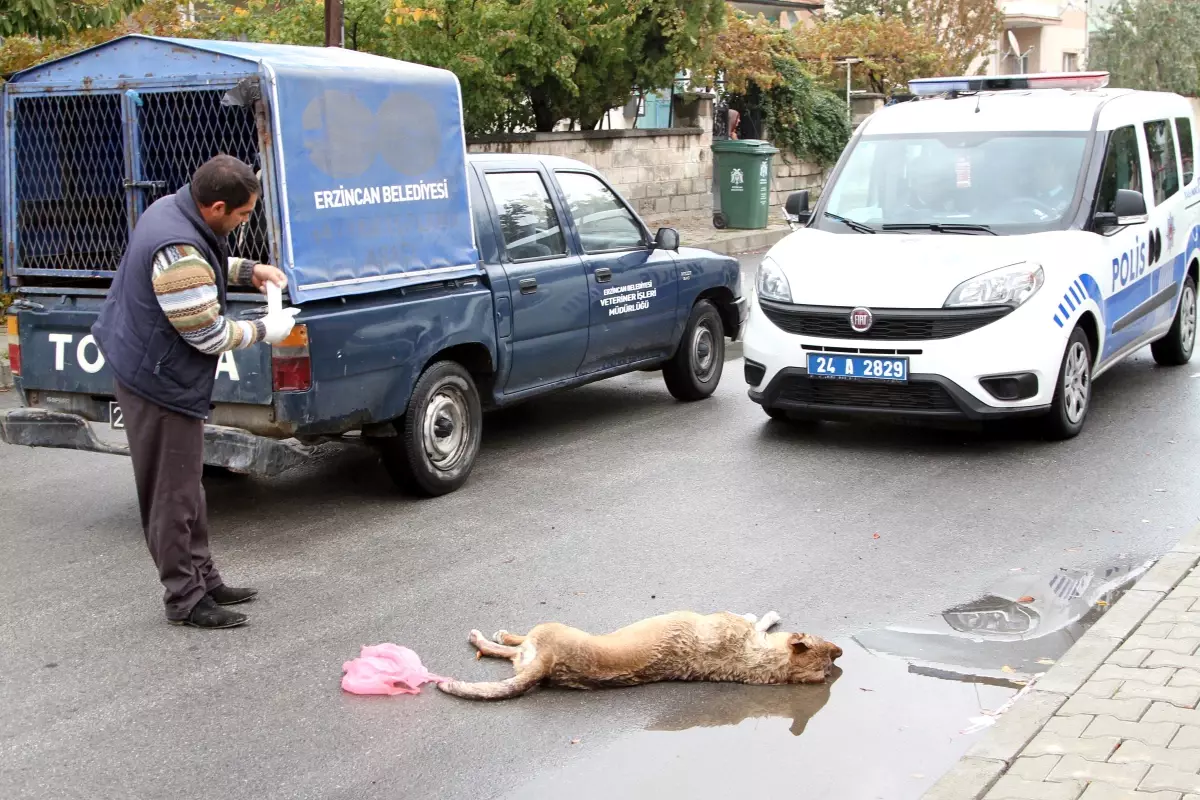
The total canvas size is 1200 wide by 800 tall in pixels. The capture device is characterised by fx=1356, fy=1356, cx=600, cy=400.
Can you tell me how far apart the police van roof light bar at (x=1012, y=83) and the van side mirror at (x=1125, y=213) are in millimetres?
1600

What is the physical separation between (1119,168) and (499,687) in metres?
6.10

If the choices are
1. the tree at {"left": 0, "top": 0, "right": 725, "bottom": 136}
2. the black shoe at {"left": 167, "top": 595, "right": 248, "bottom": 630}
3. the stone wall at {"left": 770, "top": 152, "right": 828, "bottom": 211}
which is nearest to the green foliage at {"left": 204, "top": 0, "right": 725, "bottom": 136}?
the tree at {"left": 0, "top": 0, "right": 725, "bottom": 136}

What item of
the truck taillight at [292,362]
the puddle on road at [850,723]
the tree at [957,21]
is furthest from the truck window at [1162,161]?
the tree at [957,21]

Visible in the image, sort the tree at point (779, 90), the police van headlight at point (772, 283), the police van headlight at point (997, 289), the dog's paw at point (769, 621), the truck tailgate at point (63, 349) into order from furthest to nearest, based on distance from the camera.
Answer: the tree at point (779, 90) < the police van headlight at point (772, 283) < the police van headlight at point (997, 289) < the truck tailgate at point (63, 349) < the dog's paw at point (769, 621)

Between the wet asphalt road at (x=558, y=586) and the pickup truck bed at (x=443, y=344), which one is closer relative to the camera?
the wet asphalt road at (x=558, y=586)

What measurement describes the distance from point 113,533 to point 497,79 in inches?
472

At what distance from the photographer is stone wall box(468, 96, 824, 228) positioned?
19.5m

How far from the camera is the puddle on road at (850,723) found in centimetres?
394

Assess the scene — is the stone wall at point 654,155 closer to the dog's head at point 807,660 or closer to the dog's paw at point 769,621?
the dog's paw at point 769,621

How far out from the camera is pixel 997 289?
7.59 m

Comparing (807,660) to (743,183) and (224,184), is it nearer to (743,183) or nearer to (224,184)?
(224,184)

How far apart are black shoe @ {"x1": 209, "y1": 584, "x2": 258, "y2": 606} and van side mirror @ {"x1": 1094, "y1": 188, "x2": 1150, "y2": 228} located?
5.54 metres

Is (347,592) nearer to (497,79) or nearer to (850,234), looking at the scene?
(850,234)

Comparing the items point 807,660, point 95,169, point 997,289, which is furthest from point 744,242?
point 807,660
